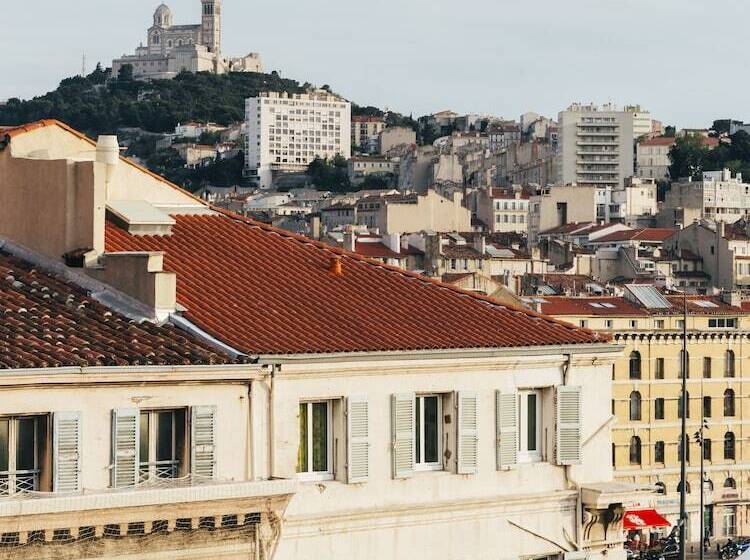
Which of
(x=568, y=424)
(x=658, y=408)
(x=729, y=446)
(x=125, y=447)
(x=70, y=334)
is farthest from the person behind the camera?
(x=729, y=446)

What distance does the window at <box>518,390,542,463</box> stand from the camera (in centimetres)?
2262

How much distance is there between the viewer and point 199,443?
1959 centimetres

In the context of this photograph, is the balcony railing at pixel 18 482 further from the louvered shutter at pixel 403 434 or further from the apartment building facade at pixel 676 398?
the apartment building facade at pixel 676 398

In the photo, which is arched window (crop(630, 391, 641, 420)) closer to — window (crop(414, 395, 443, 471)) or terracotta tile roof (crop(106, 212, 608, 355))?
terracotta tile roof (crop(106, 212, 608, 355))

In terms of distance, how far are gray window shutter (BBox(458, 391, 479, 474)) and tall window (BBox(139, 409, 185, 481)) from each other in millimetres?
3165

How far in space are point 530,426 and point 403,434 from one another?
207 cm

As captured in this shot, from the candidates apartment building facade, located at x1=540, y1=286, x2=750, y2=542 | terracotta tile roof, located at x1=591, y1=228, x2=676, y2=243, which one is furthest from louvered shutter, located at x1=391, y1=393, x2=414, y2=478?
terracotta tile roof, located at x1=591, y1=228, x2=676, y2=243

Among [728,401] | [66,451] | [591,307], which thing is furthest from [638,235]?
[66,451]

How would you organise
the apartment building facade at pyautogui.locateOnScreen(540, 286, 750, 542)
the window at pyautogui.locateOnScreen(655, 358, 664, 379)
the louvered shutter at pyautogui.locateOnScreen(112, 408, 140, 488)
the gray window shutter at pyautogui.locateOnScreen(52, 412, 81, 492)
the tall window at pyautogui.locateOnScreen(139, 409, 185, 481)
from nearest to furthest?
the gray window shutter at pyautogui.locateOnScreen(52, 412, 81, 492)
the louvered shutter at pyautogui.locateOnScreen(112, 408, 140, 488)
the tall window at pyautogui.locateOnScreen(139, 409, 185, 481)
the apartment building facade at pyautogui.locateOnScreen(540, 286, 750, 542)
the window at pyautogui.locateOnScreen(655, 358, 664, 379)

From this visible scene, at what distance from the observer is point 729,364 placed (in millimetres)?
97375

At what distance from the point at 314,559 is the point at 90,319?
2.93 meters

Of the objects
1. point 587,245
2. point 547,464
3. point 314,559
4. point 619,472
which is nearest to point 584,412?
point 547,464

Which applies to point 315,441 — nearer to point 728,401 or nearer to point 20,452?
point 20,452

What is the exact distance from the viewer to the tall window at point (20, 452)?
18.4m
